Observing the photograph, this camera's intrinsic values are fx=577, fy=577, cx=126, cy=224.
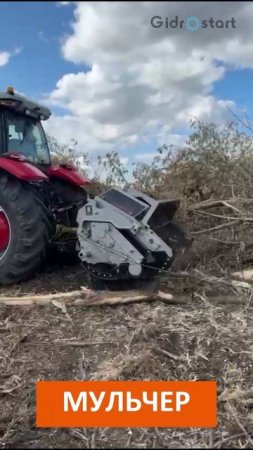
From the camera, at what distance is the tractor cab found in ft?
19.7

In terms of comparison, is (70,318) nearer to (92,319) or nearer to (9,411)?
Result: (92,319)

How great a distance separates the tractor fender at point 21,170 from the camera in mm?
5156

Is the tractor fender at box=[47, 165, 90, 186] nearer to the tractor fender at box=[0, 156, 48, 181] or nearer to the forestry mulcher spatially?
the forestry mulcher

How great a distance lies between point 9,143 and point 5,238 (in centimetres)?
118

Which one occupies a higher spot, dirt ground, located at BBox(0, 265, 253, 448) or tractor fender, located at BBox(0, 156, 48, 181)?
tractor fender, located at BBox(0, 156, 48, 181)

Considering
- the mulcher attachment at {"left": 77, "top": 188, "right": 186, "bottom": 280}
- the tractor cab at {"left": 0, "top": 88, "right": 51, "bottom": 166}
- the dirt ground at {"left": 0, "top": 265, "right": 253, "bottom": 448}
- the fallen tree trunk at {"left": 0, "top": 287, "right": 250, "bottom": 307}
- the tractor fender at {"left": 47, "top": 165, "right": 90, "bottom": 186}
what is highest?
the tractor cab at {"left": 0, "top": 88, "right": 51, "bottom": 166}

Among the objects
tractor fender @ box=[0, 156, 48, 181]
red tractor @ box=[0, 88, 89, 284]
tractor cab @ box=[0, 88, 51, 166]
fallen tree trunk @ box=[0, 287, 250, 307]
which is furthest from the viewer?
tractor cab @ box=[0, 88, 51, 166]

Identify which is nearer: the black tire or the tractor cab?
the black tire

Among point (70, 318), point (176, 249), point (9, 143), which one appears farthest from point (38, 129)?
point (70, 318)

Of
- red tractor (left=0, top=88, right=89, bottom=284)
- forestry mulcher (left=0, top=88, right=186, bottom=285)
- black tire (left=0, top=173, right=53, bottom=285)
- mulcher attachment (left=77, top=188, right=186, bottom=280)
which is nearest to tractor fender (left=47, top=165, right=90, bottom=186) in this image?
forestry mulcher (left=0, top=88, right=186, bottom=285)

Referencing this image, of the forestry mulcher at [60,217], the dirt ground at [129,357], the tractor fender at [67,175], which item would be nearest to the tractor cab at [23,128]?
the forestry mulcher at [60,217]

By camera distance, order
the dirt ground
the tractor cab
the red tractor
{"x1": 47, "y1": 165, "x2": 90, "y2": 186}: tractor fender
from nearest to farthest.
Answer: the dirt ground < the red tractor < the tractor cab < {"x1": 47, "y1": 165, "x2": 90, "y2": 186}: tractor fender

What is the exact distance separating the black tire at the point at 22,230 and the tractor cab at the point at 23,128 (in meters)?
0.46

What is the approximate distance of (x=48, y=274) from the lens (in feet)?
19.0
